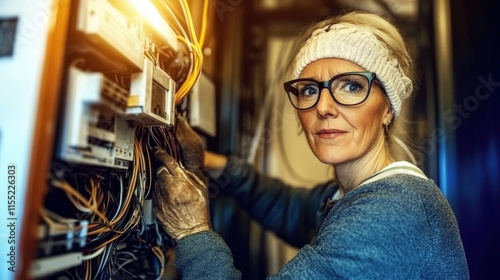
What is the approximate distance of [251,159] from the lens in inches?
62.9

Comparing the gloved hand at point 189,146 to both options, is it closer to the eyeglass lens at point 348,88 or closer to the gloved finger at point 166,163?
the gloved finger at point 166,163

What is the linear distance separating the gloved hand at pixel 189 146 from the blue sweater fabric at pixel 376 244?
22cm

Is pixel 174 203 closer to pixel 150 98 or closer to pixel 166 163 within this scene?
pixel 166 163

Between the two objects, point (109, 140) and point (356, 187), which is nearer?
point (109, 140)

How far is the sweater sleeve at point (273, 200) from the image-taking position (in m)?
1.27

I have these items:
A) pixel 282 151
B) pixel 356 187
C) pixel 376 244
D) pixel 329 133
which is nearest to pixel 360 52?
pixel 329 133

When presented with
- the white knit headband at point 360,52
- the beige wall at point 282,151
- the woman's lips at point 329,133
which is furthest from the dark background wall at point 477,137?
the beige wall at point 282,151

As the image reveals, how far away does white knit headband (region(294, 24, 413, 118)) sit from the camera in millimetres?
838

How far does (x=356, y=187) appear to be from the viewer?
0.82m

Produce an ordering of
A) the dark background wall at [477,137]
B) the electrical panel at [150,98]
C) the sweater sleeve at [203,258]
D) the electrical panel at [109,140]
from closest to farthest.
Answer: the electrical panel at [109,140], the electrical panel at [150,98], the sweater sleeve at [203,258], the dark background wall at [477,137]

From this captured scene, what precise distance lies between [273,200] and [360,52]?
0.67 meters

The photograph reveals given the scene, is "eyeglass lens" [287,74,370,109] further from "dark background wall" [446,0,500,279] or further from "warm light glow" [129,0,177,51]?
"dark background wall" [446,0,500,279]

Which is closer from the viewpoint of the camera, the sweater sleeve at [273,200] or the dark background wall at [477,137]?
the dark background wall at [477,137]

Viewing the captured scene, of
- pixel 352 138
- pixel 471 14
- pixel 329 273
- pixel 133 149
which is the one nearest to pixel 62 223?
pixel 133 149
